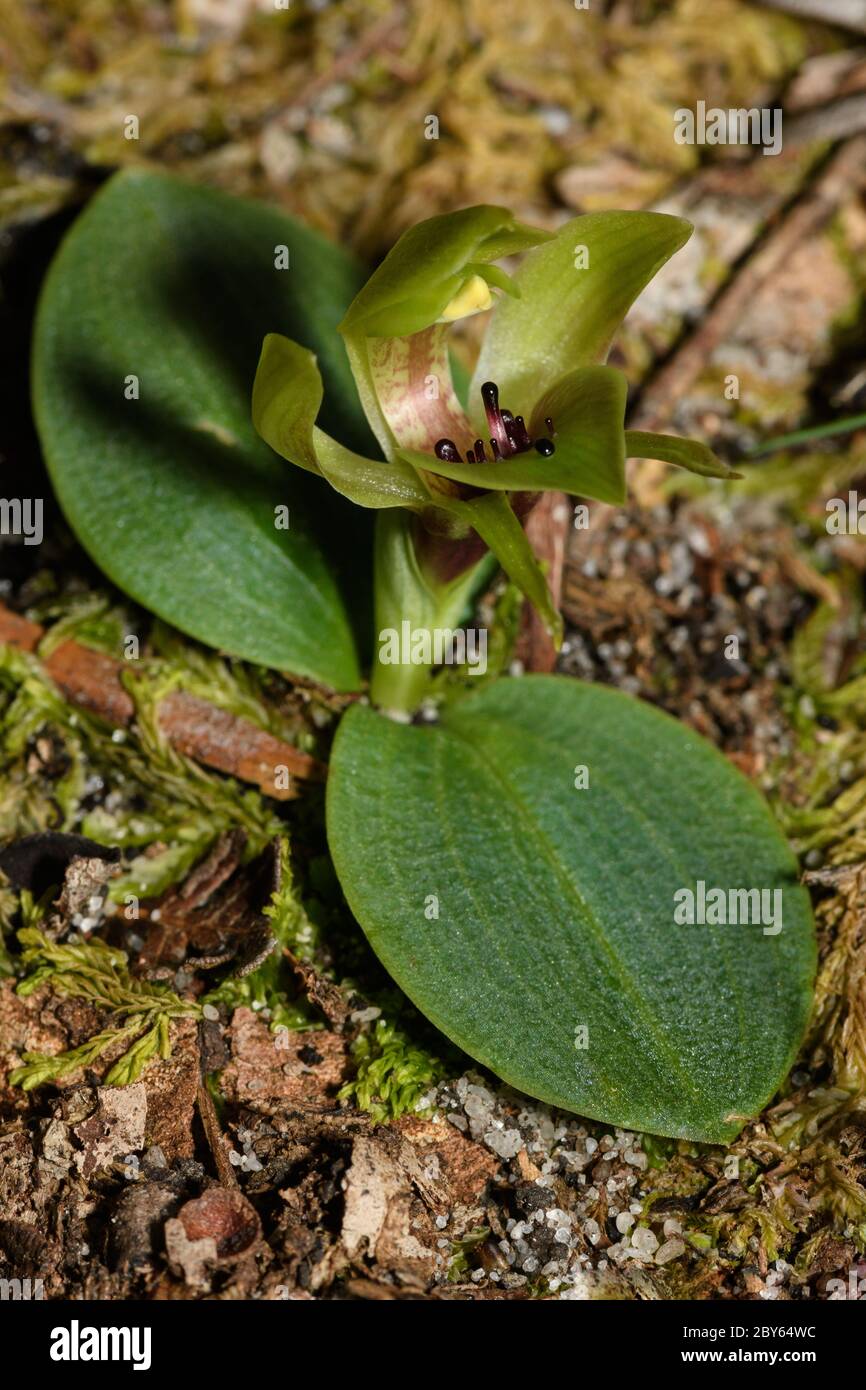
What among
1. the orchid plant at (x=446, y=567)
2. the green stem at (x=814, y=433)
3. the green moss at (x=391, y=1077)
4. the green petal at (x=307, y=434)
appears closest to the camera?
the green petal at (x=307, y=434)

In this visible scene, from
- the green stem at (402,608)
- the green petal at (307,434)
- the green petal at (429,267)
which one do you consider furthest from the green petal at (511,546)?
the green stem at (402,608)

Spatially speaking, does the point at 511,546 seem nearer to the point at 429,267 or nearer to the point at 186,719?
the point at 429,267

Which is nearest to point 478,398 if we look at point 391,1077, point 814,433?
point 814,433

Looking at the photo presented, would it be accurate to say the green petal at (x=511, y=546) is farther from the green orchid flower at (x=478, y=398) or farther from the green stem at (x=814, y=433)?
the green stem at (x=814, y=433)

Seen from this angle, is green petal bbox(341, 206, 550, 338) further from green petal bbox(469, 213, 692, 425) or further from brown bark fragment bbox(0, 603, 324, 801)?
brown bark fragment bbox(0, 603, 324, 801)

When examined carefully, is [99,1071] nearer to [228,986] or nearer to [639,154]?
[228,986]

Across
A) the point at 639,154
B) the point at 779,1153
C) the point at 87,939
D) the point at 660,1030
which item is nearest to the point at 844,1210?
the point at 779,1153

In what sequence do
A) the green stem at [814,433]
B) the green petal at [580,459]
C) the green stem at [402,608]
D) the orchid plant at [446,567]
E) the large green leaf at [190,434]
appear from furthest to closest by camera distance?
the green stem at [814,433] < the large green leaf at [190,434] < the green stem at [402,608] < the orchid plant at [446,567] < the green petal at [580,459]

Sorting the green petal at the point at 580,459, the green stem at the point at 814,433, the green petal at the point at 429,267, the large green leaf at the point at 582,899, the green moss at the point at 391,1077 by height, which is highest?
the green stem at the point at 814,433
